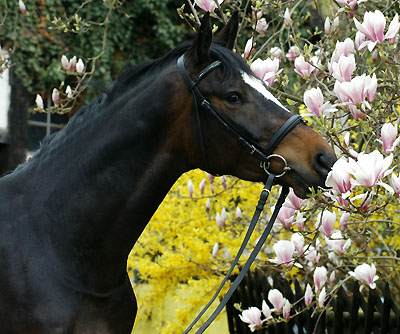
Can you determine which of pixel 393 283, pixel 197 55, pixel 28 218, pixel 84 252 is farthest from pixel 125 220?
pixel 393 283

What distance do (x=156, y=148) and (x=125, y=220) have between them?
0.30 m

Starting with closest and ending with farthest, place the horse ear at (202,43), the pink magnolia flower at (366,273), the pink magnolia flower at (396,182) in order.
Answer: the horse ear at (202,43) → the pink magnolia flower at (396,182) → the pink magnolia flower at (366,273)

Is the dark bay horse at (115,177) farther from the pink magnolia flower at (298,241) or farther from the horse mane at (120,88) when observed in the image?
the pink magnolia flower at (298,241)

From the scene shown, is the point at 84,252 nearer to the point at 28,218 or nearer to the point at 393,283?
the point at 28,218

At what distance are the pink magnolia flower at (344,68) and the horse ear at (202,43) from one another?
580 mm

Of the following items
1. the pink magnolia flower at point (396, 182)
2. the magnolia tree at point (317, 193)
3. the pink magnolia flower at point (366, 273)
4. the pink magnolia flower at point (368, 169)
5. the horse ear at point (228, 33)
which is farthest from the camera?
the pink magnolia flower at point (366, 273)

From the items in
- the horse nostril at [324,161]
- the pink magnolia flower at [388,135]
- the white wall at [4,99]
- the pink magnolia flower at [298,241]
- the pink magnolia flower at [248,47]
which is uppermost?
the white wall at [4,99]

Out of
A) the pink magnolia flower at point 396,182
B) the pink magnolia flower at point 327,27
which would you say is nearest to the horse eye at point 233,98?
the pink magnolia flower at point 396,182

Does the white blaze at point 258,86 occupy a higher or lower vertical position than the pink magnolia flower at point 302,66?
lower

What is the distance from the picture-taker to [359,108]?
107 inches

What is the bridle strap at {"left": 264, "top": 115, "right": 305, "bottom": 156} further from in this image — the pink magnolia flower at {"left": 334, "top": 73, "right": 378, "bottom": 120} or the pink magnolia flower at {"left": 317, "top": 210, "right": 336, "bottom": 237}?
the pink magnolia flower at {"left": 317, "top": 210, "right": 336, "bottom": 237}

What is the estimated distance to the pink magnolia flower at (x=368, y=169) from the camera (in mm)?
2387

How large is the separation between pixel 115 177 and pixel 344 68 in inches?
40.6

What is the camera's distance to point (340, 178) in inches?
94.9
